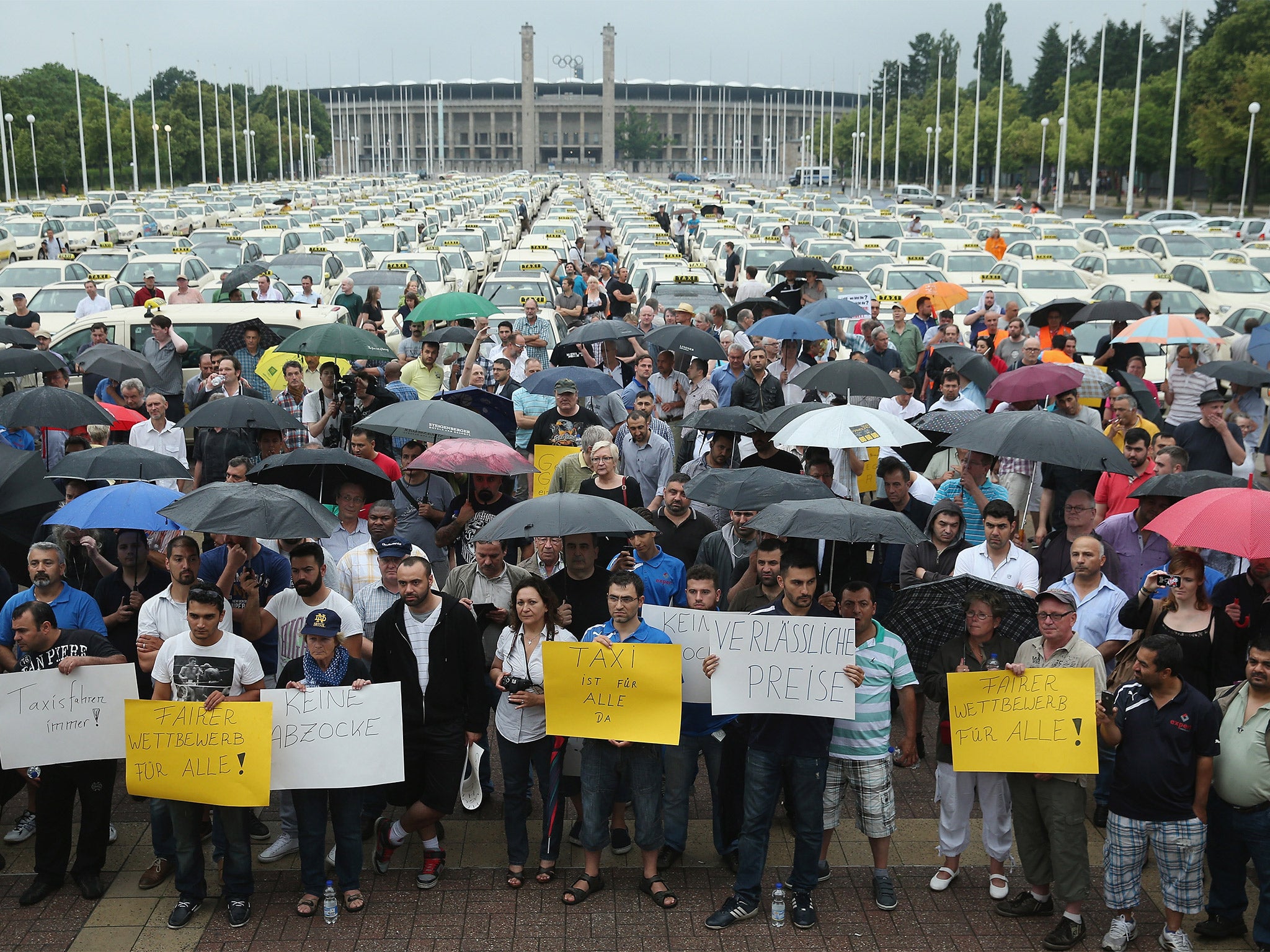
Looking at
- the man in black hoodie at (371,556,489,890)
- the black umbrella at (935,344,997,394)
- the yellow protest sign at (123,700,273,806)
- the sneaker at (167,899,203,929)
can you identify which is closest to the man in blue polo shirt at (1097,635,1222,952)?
the man in black hoodie at (371,556,489,890)

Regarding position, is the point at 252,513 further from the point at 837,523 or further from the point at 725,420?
the point at 725,420

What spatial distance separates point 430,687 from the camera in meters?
6.80

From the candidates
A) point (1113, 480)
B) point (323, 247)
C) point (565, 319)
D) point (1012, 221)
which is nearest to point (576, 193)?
point (1012, 221)

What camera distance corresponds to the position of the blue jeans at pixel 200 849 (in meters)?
6.51

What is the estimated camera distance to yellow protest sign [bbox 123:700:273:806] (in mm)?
6418

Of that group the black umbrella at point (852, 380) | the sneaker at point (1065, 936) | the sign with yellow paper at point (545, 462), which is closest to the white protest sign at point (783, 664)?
the sneaker at point (1065, 936)

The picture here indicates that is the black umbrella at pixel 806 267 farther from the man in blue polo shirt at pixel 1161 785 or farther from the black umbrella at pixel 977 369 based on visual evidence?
the man in blue polo shirt at pixel 1161 785

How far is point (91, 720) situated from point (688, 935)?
3.09 m

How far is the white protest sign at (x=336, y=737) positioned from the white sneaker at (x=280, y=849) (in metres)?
0.81

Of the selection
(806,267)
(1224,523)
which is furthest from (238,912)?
(806,267)

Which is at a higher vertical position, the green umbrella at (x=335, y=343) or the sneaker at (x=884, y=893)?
the green umbrella at (x=335, y=343)

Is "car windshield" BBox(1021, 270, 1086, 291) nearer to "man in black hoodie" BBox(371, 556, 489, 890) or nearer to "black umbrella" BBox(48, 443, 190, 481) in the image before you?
"black umbrella" BBox(48, 443, 190, 481)

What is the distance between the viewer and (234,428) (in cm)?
1066

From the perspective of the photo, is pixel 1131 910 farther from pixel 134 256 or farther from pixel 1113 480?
pixel 134 256
